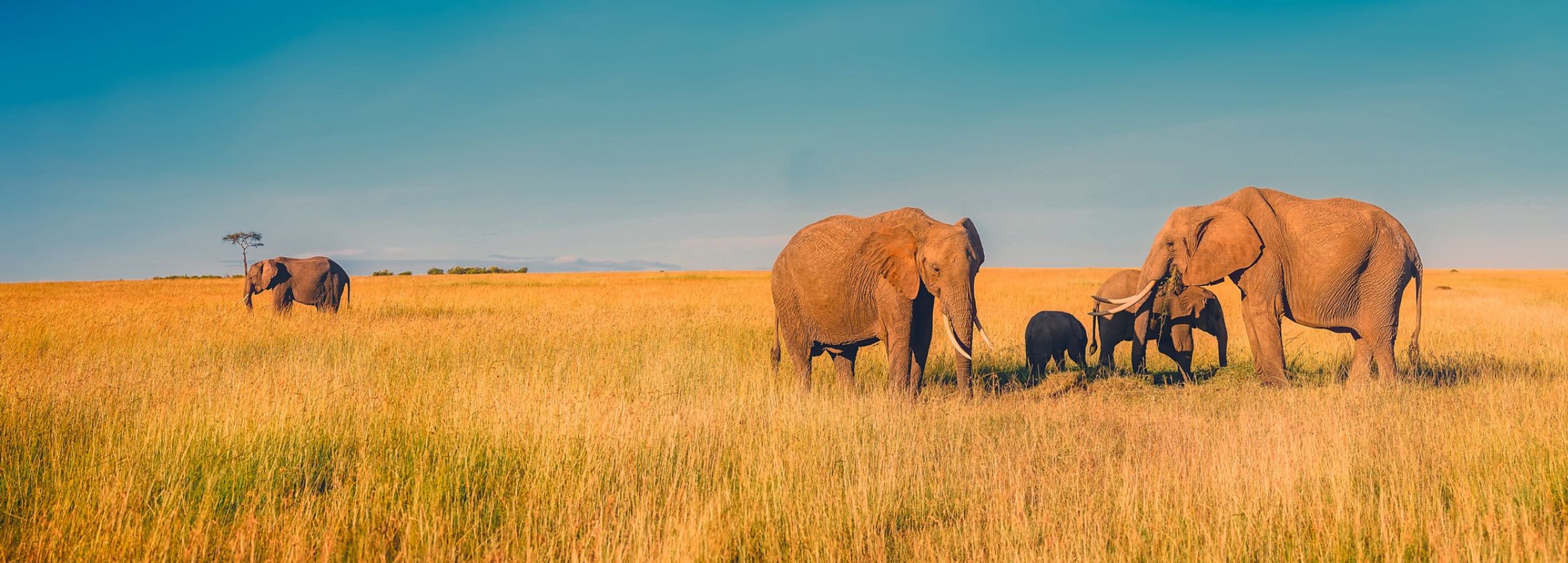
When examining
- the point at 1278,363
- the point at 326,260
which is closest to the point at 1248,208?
the point at 1278,363

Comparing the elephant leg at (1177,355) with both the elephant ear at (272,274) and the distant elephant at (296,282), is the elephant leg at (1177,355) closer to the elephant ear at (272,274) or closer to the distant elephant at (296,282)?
the distant elephant at (296,282)

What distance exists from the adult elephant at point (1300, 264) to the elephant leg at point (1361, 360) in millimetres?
11

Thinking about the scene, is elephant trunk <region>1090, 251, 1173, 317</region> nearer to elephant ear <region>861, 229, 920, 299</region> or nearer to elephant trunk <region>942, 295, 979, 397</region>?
elephant trunk <region>942, 295, 979, 397</region>

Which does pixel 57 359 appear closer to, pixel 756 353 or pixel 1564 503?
pixel 756 353

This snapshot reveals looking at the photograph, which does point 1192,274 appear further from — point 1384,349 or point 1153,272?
point 1384,349

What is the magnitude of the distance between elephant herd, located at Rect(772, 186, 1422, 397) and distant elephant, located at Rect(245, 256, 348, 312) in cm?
1595

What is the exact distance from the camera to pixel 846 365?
28.5ft

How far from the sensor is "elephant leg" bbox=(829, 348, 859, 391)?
8.56 meters

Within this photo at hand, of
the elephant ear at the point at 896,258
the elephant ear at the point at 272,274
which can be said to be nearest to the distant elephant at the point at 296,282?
the elephant ear at the point at 272,274

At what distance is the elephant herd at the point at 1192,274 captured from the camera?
774 cm

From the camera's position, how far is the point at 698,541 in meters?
3.66

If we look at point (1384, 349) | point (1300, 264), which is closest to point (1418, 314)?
point (1384, 349)

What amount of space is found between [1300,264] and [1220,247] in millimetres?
859

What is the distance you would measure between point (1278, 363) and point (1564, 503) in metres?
4.56
